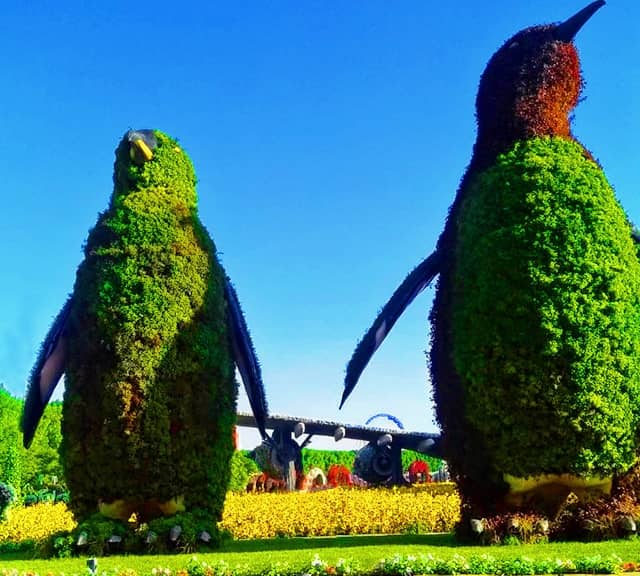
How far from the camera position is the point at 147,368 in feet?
27.3

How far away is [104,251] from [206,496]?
2936 mm

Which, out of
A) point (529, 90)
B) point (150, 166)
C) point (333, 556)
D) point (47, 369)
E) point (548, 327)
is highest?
point (529, 90)

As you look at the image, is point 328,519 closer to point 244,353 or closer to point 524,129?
point 244,353

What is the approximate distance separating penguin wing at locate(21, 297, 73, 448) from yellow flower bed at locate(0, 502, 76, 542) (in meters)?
2.97

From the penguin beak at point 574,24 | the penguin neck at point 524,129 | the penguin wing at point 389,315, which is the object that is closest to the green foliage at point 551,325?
the penguin neck at point 524,129

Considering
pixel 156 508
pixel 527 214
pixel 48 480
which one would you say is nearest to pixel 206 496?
pixel 156 508

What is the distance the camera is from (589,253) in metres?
7.68

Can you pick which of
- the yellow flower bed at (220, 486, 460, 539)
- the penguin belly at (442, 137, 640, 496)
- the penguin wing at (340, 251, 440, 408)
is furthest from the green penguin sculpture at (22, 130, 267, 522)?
the penguin belly at (442, 137, 640, 496)

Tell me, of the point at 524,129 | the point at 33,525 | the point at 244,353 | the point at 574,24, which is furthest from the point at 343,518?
the point at 574,24

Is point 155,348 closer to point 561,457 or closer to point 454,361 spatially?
point 454,361

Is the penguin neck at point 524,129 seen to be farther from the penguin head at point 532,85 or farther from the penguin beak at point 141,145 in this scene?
the penguin beak at point 141,145

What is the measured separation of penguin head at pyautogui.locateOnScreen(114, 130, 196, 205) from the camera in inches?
362

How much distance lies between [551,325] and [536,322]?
15 cm

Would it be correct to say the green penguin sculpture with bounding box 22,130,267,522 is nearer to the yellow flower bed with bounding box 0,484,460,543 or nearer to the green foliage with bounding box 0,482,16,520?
the yellow flower bed with bounding box 0,484,460,543
